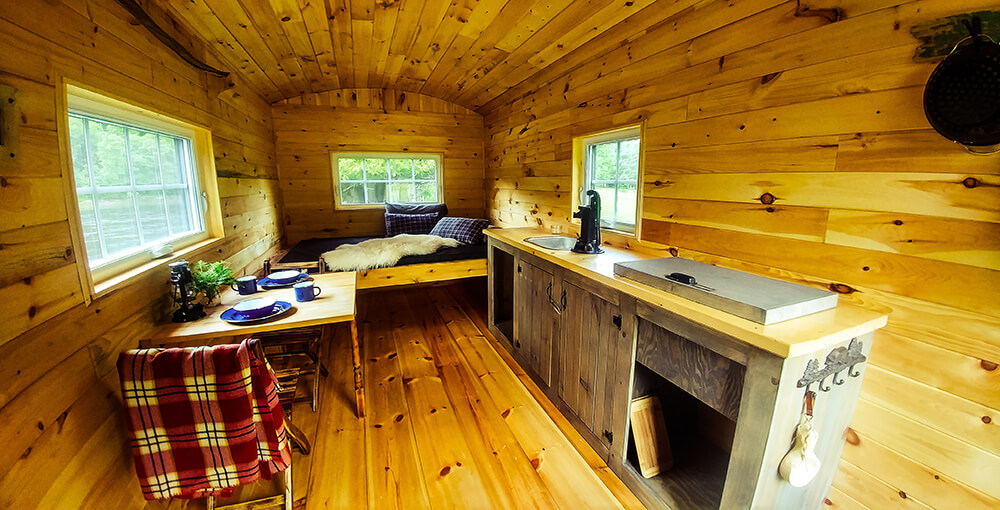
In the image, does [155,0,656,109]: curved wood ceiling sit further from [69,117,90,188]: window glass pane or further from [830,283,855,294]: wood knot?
[830,283,855,294]: wood knot

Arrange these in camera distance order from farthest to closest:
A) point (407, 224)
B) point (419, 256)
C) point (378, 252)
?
point (407, 224), point (419, 256), point (378, 252)

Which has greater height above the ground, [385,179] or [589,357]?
[385,179]

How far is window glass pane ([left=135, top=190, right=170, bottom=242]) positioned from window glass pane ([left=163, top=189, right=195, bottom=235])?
0.17 ft

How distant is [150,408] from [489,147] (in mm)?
3941

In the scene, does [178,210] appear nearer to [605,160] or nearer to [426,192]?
[605,160]

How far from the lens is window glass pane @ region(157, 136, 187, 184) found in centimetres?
200

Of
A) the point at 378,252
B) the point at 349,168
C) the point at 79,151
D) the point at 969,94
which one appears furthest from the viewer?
the point at 349,168

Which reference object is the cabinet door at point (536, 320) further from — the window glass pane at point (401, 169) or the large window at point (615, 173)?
the window glass pane at point (401, 169)

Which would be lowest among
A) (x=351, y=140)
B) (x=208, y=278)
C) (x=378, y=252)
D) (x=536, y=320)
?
(x=536, y=320)

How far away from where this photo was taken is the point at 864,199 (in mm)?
1188

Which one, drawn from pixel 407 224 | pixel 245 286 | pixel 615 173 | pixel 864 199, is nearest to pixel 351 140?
pixel 407 224

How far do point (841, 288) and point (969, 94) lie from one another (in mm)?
617

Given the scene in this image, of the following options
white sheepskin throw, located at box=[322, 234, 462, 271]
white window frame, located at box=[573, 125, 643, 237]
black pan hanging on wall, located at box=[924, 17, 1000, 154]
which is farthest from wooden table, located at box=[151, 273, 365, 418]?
black pan hanging on wall, located at box=[924, 17, 1000, 154]

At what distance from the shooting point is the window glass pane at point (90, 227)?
140 centimetres
